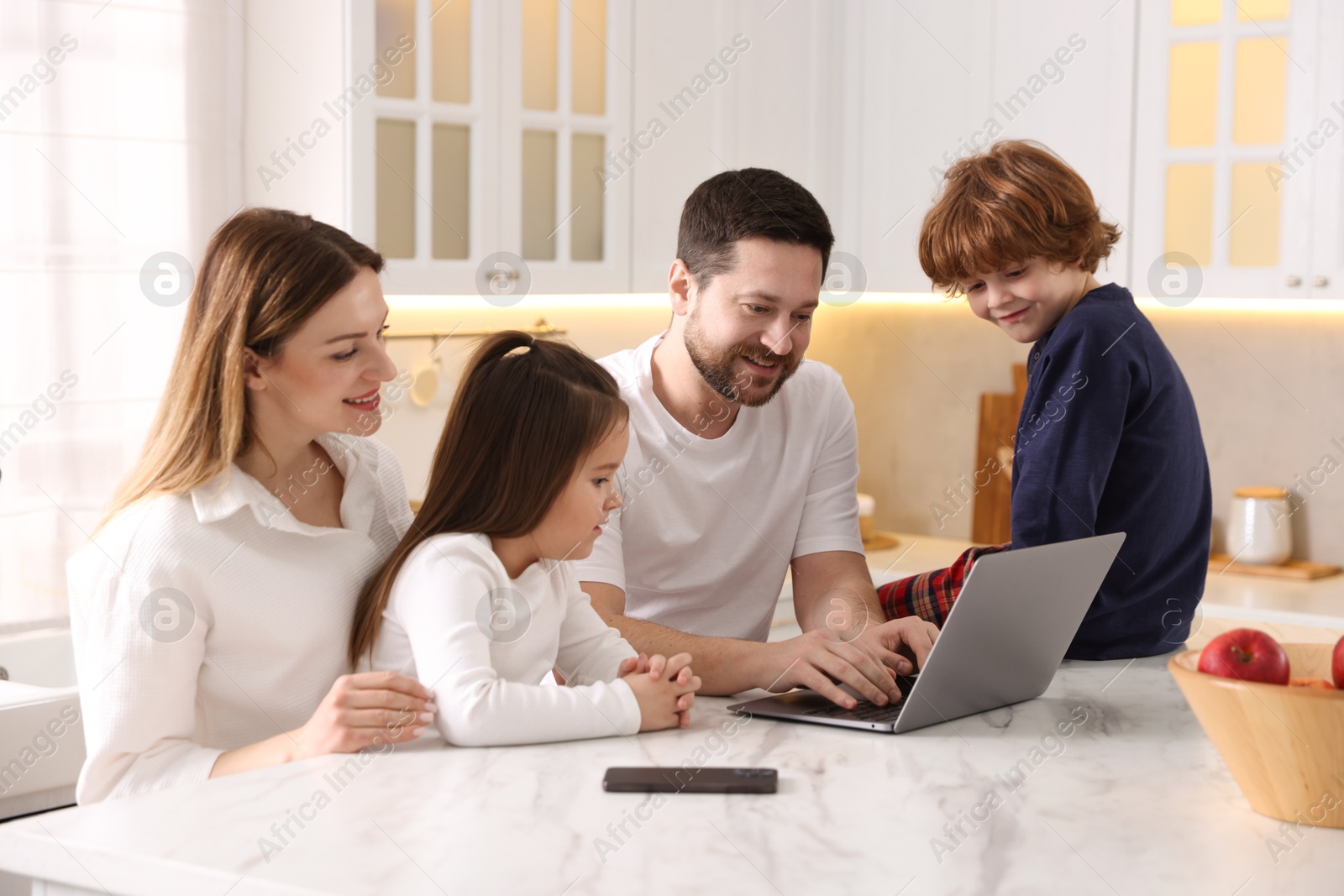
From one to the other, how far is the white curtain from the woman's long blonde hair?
39.3 inches

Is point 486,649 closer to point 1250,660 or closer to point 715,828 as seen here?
point 715,828

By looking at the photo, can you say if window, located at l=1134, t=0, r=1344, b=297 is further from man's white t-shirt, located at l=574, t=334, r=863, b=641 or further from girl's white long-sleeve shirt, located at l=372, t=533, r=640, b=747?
girl's white long-sleeve shirt, located at l=372, t=533, r=640, b=747

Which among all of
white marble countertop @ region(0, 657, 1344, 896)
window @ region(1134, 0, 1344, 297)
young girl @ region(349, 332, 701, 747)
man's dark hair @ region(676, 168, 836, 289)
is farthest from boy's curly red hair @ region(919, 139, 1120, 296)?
window @ region(1134, 0, 1344, 297)

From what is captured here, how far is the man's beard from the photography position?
6.06ft

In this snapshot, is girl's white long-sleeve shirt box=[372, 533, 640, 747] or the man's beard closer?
girl's white long-sleeve shirt box=[372, 533, 640, 747]

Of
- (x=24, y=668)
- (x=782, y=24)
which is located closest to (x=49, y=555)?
(x=24, y=668)

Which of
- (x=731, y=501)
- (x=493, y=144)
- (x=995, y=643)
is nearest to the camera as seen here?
(x=995, y=643)

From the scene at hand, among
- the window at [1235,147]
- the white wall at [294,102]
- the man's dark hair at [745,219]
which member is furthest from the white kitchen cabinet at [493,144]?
the window at [1235,147]

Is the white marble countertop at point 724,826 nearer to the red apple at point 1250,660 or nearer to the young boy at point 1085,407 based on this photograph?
the red apple at point 1250,660

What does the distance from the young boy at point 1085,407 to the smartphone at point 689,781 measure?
2.05 ft

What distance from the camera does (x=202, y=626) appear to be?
4.28ft

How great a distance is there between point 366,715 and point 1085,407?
35.3 inches

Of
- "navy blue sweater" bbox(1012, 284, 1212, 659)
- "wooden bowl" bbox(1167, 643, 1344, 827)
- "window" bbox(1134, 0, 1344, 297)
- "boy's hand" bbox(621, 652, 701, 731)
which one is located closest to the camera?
"wooden bowl" bbox(1167, 643, 1344, 827)

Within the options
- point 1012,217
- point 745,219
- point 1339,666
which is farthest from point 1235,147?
point 1339,666
